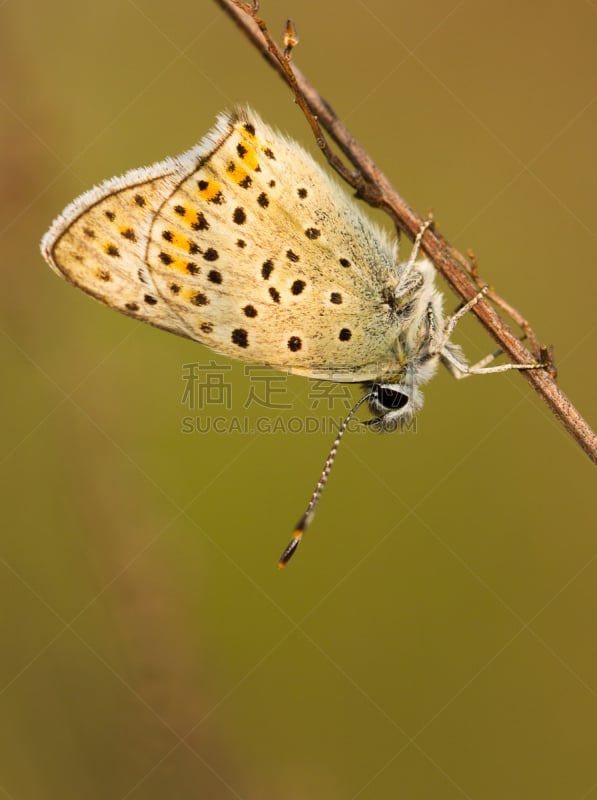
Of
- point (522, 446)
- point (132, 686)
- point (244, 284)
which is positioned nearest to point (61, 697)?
point (132, 686)

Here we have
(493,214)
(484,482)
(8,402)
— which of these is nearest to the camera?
(8,402)

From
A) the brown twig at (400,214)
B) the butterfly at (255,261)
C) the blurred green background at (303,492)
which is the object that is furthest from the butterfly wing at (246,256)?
the blurred green background at (303,492)

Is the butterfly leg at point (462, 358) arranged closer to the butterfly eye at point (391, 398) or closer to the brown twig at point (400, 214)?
the brown twig at point (400, 214)

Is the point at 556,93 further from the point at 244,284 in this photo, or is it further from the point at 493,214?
the point at 244,284

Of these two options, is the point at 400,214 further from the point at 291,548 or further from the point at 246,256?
the point at 291,548

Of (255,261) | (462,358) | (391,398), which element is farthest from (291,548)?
(462,358)

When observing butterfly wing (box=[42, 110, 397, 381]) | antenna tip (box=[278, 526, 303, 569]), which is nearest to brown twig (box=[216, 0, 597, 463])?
butterfly wing (box=[42, 110, 397, 381])

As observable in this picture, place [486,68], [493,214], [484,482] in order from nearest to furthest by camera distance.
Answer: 1. [484,482]
2. [493,214]
3. [486,68]
